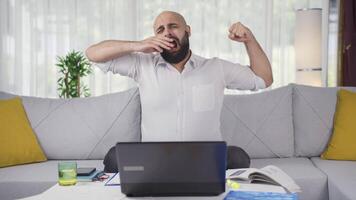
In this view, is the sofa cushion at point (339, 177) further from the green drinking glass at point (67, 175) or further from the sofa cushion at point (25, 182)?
the sofa cushion at point (25, 182)

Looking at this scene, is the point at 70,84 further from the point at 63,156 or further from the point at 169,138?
the point at 169,138

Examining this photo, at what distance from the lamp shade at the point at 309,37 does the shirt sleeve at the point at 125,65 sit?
206 centimetres

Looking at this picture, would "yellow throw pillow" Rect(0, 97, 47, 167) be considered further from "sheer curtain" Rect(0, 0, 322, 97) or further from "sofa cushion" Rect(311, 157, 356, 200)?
"sheer curtain" Rect(0, 0, 322, 97)

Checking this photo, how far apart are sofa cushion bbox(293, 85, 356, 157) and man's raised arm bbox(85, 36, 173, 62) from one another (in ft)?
3.80

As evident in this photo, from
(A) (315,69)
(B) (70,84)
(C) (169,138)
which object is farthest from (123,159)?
(A) (315,69)

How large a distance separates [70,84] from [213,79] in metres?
1.81

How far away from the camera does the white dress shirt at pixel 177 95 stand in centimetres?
204

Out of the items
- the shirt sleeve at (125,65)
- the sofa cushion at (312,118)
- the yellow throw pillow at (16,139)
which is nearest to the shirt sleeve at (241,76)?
the shirt sleeve at (125,65)

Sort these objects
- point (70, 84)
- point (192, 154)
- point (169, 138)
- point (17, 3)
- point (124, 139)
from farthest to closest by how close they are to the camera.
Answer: point (17, 3) < point (70, 84) < point (124, 139) < point (169, 138) < point (192, 154)

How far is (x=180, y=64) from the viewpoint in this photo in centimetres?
211

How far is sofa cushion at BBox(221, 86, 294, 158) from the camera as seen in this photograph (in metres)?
2.72

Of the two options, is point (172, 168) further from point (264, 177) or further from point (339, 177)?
point (339, 177)

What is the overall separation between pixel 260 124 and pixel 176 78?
2.85 feet

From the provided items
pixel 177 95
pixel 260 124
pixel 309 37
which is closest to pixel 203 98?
pixel 177 95
